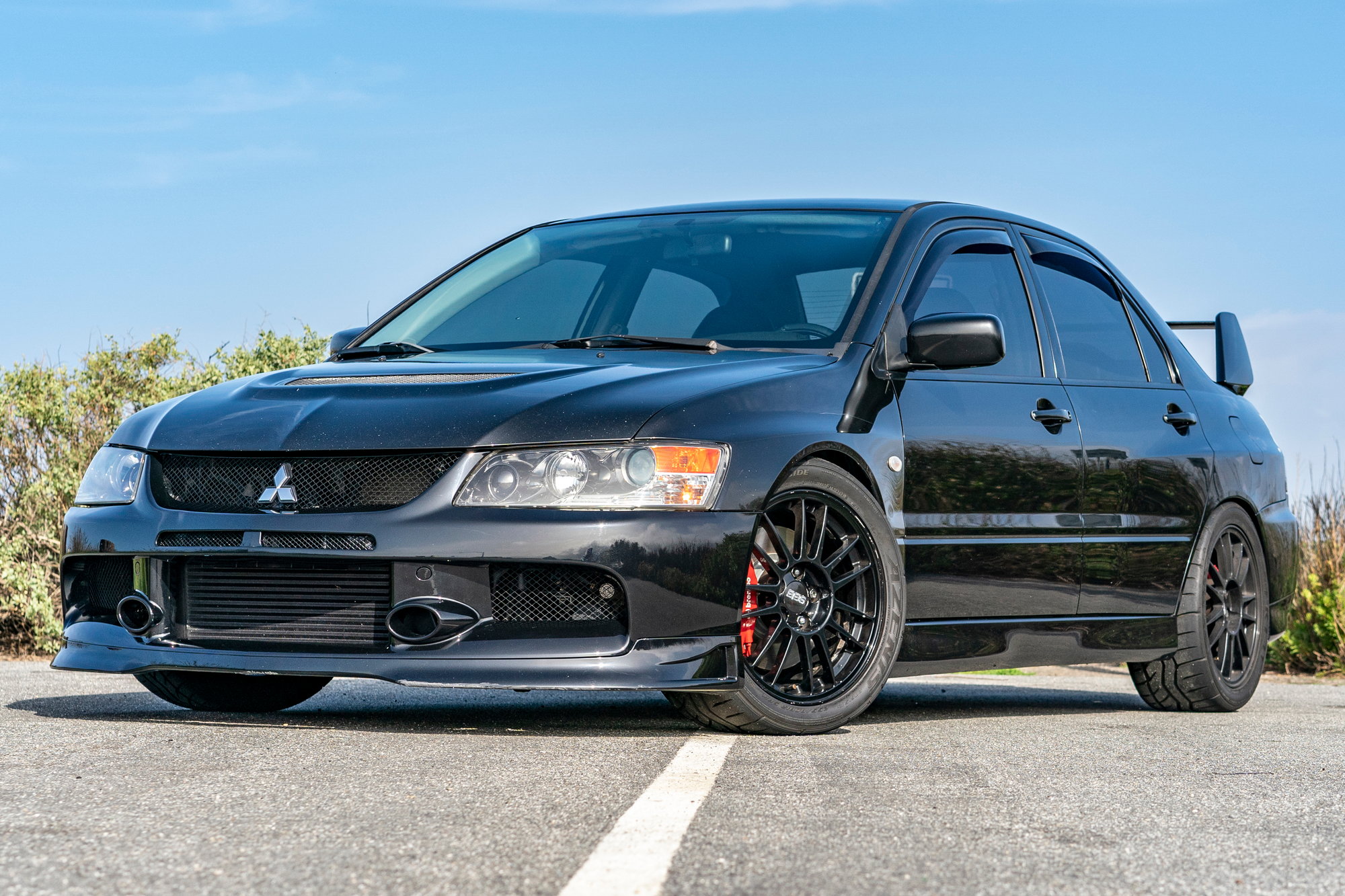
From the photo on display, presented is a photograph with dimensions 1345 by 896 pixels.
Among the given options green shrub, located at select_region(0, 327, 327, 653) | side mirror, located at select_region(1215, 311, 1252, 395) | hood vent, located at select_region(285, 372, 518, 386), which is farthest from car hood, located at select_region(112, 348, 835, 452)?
green shrub, located at select_region(0, 327, 327, 653)

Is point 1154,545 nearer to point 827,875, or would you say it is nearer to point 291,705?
point 291,705

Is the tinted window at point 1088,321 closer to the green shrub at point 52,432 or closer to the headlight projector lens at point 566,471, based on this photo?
the headlight projector lens at point 566,471

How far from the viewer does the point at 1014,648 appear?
6035 mm

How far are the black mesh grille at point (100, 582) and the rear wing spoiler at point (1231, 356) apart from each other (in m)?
4.78

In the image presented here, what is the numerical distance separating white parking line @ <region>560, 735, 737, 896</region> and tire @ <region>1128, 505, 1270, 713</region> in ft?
10.3

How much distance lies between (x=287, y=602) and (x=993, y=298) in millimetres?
2875

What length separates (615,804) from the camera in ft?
12.2

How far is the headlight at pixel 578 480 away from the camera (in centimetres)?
472

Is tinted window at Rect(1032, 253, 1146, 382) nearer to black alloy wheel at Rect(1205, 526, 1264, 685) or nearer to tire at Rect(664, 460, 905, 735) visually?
black alloy wheel at Rect(1205, 526, 1264, 685)

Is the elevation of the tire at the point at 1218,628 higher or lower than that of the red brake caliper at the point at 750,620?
lower

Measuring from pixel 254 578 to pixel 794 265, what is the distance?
2135mm

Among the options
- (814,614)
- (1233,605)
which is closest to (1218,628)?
(1233,605)

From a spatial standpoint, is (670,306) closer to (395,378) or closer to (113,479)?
(395,378)

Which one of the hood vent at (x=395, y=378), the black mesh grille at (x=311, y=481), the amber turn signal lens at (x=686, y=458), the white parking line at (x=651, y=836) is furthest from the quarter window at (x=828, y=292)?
the white parking line at (x=651, y=836)
